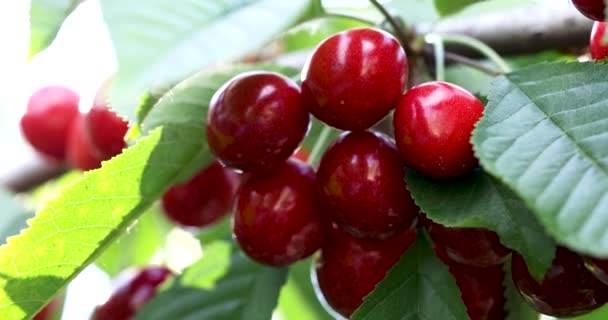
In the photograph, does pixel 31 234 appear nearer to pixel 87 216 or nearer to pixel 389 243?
pixel 87 216

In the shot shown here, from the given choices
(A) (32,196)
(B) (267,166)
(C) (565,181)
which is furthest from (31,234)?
(A) (32,196)

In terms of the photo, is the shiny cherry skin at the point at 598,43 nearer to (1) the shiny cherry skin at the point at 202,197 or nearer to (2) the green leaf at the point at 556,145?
(2) the green leaf at the point at 556,145


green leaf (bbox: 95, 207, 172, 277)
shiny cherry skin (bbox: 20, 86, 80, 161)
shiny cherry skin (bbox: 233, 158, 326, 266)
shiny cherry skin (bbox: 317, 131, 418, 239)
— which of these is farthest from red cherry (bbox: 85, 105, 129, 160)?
shiny cherry skin (bbox: 317, 131, 418, 239)

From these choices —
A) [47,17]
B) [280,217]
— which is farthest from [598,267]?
[47,17]

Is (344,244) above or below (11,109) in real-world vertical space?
above

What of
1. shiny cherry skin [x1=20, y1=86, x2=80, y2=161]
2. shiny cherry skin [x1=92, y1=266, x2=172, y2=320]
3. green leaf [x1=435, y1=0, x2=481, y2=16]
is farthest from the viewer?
shiny cherry skin [x1=20, y1=86, x2=80, y2=161]

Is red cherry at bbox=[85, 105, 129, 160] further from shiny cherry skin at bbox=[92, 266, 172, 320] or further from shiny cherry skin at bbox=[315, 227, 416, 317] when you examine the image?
shiny cherry skin at bbox=[315, 227, 416, 317]

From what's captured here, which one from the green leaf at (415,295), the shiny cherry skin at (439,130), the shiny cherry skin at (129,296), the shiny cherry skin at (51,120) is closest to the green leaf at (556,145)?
the shiny cherry skin at (439,130)
